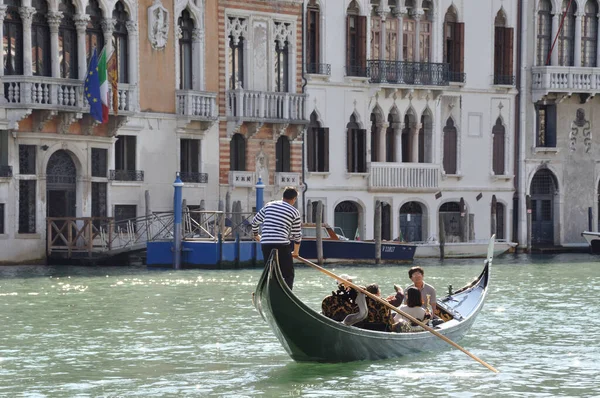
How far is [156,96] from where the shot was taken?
95.1 ft

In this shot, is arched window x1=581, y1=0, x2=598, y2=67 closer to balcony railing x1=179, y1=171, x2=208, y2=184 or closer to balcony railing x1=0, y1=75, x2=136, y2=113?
balcony railing x1=179, y1=171, x2=208, y2=184

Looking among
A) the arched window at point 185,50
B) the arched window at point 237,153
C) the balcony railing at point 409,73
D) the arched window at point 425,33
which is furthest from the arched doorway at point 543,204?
the arched window at point 185,50

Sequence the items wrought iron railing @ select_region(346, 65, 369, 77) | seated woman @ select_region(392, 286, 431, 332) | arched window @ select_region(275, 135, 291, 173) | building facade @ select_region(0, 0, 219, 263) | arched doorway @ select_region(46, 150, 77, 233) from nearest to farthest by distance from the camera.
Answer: seated woman @ select_region(392, 286, 431, 332) → building facade @ select_region(0, 0, 219, 263) → arched doorway @ select_region(46, 150, 77, 233) → arched window @ select_region(275, 135, 291, 173) → wrought iron railing @ select_region(346, 65, 369, 77)

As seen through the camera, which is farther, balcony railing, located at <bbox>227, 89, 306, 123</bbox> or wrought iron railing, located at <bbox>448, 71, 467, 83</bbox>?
wrought iron railing, located at <bbox>448, 71, 467, 83</bbox>

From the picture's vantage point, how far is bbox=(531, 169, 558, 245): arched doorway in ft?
116

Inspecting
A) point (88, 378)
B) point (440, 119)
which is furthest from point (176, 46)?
point (88, 378)

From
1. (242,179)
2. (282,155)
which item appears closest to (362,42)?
(282,155)

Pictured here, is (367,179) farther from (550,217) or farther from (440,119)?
(550,217)

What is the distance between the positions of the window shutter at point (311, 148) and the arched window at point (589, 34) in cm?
712

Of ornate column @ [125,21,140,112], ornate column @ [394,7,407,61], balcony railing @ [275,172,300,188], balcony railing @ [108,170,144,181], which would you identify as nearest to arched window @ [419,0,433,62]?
ornate column @ [394,7,407,61]

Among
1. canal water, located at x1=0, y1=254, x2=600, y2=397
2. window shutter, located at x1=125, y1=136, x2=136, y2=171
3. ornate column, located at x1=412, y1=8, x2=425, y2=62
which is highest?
ornate column, located at x1=412, y1=8, x2=425, y2=62

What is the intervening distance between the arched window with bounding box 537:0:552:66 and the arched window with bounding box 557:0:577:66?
0.27 meters

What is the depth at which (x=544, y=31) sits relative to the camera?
35.0 m

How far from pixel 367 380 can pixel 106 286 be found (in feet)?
32.8
